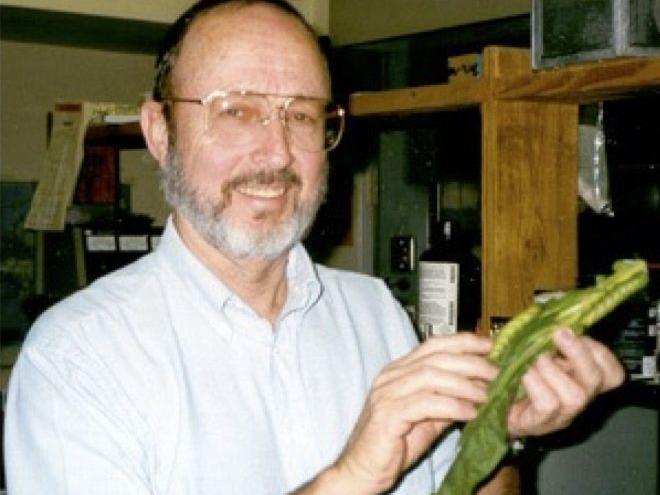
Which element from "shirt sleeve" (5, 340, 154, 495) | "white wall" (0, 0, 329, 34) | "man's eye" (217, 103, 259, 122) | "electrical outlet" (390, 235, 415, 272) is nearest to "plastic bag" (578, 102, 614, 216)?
"man's eye" (217, 103, 259, 122)

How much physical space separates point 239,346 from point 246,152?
0.94ft

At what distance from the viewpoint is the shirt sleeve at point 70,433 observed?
1.20 metres

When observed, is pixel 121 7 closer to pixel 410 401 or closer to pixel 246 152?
pixel 246 152

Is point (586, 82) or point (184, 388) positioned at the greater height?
point (586, 82)

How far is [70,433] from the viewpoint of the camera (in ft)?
3.97

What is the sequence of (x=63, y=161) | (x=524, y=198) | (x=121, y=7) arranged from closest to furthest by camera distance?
1. (x=524, y=198)
2. (x=63, y=161)
3. (x=121, y=7)

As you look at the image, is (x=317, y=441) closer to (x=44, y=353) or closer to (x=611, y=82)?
(x=44, y=353)

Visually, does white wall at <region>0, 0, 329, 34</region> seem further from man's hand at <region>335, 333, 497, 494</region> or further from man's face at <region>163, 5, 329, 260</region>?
man's hand at <region>335, 333, 497, 494</region>

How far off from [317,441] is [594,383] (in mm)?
483

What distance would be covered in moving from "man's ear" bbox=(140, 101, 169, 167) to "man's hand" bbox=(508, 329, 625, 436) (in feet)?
2.41

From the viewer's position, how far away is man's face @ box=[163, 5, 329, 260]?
4.77 feet

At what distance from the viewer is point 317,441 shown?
1439 millimetres

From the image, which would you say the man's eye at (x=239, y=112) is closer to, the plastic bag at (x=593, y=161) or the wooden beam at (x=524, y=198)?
the wooden beam at (x=524, y=198)

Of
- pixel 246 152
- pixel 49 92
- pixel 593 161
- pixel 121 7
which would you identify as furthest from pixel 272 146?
pixel 49 92
